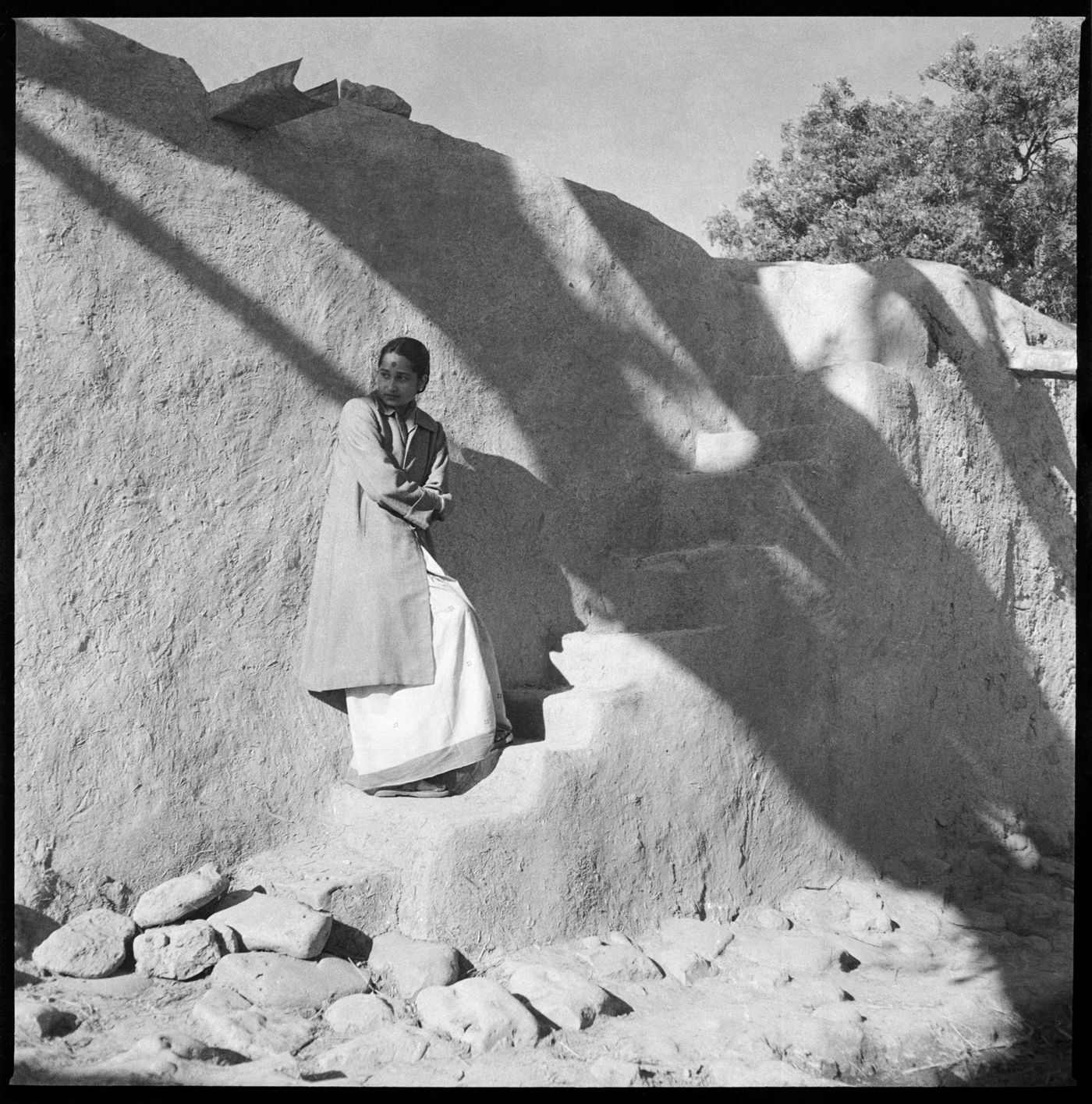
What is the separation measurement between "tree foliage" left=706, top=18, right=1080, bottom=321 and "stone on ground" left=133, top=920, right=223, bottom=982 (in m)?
9.51

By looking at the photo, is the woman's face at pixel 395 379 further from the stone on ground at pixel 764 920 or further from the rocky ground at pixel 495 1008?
the stone on ground at pixel 764 920

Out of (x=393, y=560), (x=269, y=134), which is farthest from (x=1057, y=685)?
(x=269, y=134)

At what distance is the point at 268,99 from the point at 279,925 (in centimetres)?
265

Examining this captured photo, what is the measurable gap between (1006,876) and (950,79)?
8960 mm

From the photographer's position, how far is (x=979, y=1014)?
3.88 metres

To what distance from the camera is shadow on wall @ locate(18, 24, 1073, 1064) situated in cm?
470

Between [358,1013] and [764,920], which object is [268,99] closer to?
[358,1013]

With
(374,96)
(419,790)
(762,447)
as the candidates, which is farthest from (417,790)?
(374,96)

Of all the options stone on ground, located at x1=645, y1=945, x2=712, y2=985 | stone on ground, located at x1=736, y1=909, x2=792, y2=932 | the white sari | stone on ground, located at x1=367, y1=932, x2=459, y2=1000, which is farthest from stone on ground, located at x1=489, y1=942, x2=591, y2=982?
stone on ground, located at x1=736, y1=909, x2=792, y2=932

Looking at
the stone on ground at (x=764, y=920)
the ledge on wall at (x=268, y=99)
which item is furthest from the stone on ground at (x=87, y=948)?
the ledge on wall at (x=268, y=99)

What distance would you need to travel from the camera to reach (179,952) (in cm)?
349

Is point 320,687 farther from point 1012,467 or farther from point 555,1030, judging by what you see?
point 1012,467

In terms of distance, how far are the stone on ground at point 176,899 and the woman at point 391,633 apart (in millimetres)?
657
